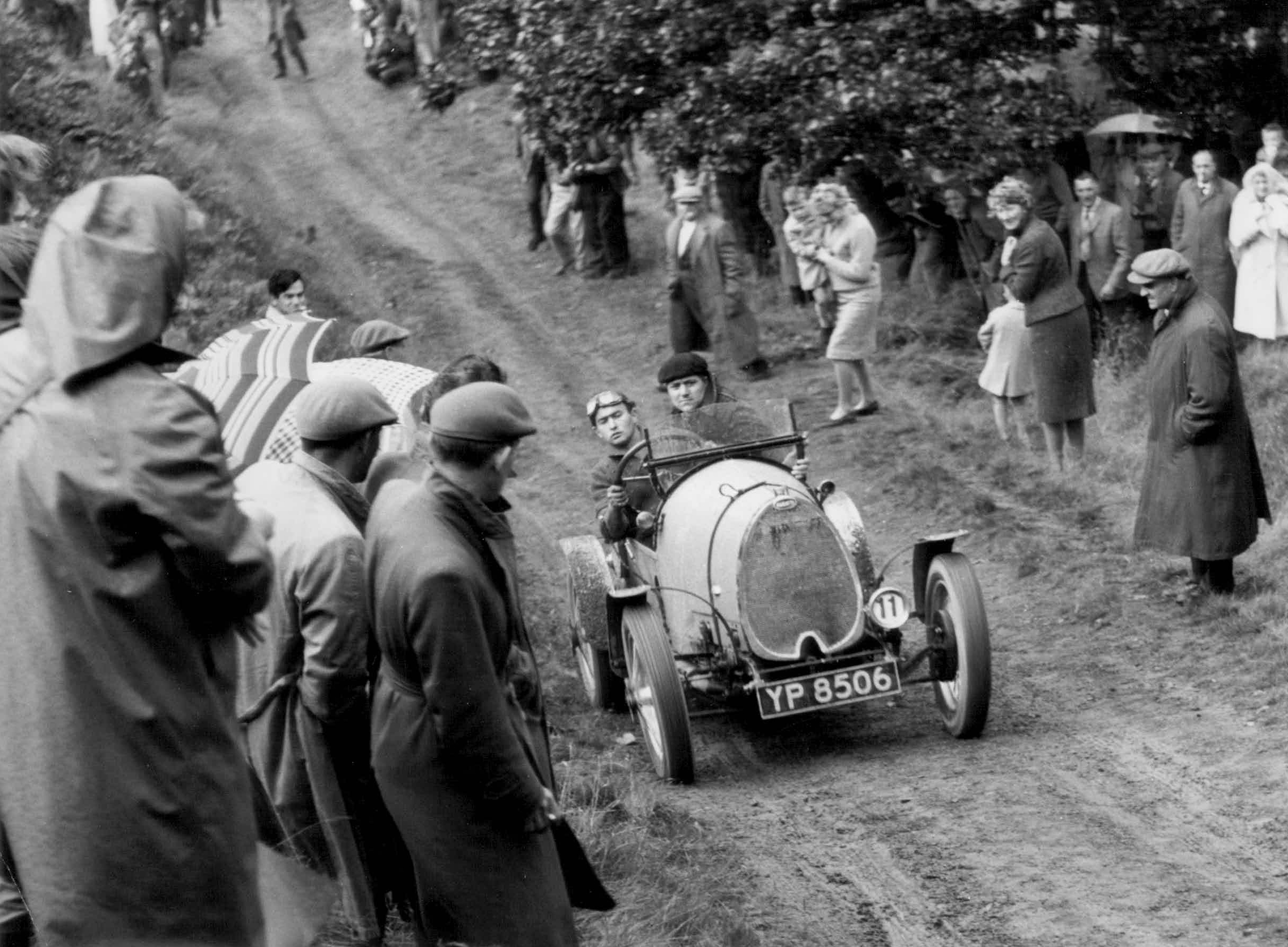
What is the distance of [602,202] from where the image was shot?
62.2 ft

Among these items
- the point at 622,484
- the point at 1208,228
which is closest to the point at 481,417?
the point at 622,484

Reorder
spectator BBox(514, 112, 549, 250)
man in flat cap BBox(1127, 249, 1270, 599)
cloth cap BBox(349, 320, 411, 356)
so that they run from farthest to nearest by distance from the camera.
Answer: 1. spectator BBox(514, 112, 549, 250)
2. man in flat cap BBox(1127, 249, 1270, 599)
3. cloth cap BBox(349, 320, 411, 356)

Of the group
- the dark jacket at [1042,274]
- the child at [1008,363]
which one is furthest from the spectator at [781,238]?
the dark jacket at [1042,274]

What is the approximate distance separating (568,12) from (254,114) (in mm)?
11184

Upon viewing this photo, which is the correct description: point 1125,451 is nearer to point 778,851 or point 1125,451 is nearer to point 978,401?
point 978,401

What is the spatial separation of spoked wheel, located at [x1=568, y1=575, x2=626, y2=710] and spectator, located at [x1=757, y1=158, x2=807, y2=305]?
8731 mm

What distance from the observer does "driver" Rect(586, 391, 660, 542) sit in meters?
8.23

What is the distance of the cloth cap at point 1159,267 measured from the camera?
8.75 m

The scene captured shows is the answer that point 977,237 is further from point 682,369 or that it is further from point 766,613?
point 766,613

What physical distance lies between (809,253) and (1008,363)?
2142 millimetres

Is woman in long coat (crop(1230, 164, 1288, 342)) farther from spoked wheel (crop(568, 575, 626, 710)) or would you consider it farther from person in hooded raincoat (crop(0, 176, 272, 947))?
person in hooded raincoat (crop(0, 176, 272, 947))

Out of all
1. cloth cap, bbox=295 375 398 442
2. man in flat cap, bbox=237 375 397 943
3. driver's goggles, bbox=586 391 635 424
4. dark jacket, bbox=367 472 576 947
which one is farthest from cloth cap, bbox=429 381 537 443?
driver's goggles, bbox=586 391 635 424

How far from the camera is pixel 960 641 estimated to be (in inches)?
290

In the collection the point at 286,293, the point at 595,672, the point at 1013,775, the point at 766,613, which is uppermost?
the point at 286,293
